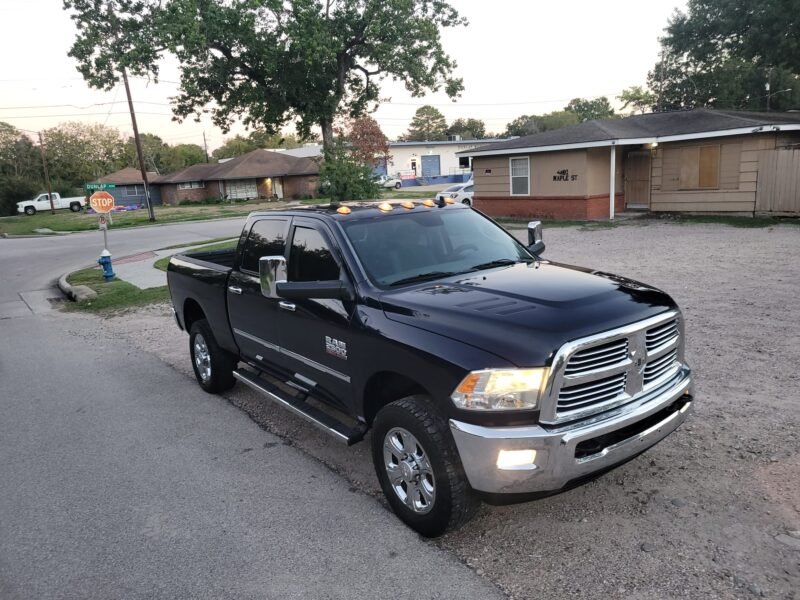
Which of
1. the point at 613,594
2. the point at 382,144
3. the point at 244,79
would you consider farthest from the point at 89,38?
the point at 613,594

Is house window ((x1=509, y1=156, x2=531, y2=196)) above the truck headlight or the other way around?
above

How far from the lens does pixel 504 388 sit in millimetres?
2979

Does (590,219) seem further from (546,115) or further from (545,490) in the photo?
(546,115)

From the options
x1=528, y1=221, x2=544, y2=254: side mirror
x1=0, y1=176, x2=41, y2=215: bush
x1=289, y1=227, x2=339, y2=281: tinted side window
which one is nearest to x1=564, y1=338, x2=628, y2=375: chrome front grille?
x1=289, y1=227, x2=339, y2=281: tinted side window

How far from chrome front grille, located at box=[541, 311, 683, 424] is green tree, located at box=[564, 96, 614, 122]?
347ft

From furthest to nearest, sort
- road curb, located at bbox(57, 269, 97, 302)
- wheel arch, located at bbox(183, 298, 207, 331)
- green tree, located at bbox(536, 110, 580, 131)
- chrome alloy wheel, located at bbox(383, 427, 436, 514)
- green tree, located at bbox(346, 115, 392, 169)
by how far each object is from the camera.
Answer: green tree, located at bbox(536, 110, 580, 131)
green tree, located at bbox(346, 115, 392, 169)
road curb, located at bbox(57, 269, 97, 302)
wheel arch, located at bbox(183, 298, 207, 331)
chrome alloy wheel, located at bbox(383, 427, 436, 514)

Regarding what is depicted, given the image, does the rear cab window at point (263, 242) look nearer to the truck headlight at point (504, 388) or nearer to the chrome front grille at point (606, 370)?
the truck headlight at point (504, 388)

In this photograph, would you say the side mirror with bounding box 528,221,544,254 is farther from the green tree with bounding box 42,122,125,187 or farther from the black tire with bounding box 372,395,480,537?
the green tree with bounding box 42,122,125,187

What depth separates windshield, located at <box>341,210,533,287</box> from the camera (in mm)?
4137

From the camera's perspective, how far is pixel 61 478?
4.45 meters

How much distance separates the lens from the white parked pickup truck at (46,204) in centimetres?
5594

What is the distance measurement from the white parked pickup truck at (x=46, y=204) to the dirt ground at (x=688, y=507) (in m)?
60.6

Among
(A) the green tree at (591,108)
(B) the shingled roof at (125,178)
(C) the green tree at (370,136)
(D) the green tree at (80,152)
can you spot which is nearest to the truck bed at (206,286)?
(C) the green tree at (370,136)

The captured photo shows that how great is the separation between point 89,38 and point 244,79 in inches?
281
